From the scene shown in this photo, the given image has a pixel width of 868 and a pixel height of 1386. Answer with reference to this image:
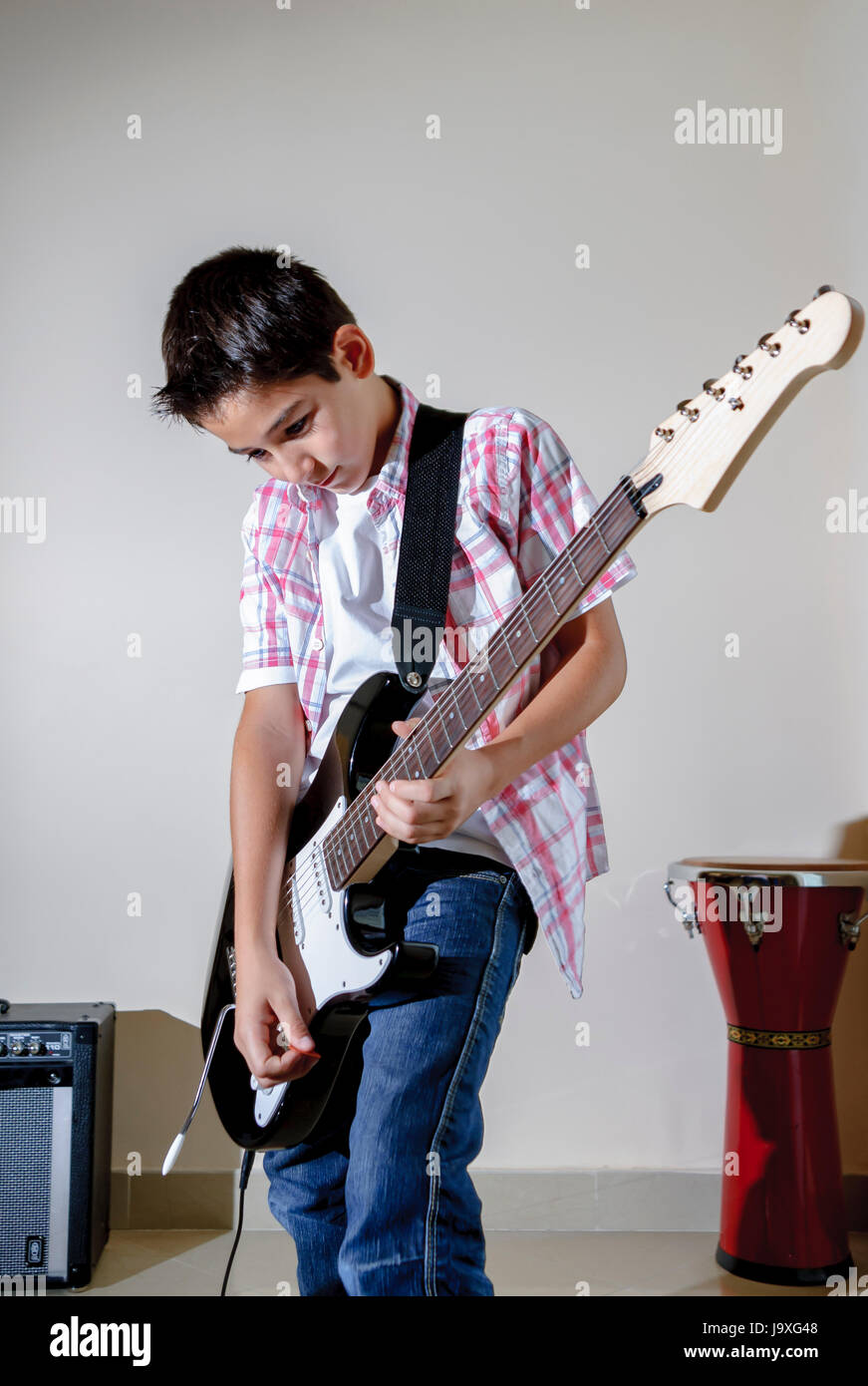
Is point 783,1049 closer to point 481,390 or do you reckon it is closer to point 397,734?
point 397,734

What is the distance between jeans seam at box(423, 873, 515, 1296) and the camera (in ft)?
3.34

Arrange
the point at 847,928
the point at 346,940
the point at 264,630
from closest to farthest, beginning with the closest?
the point at 346,940
the point at 264,630
the point at 847,928

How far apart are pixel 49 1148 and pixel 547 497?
1664 mm

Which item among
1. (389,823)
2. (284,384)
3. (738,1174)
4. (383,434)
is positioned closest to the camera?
(389,823)

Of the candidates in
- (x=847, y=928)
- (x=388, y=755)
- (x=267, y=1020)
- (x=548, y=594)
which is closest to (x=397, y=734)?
(x=388, y=755)

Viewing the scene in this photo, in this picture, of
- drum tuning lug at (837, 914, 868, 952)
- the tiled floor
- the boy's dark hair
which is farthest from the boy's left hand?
the tiled floor

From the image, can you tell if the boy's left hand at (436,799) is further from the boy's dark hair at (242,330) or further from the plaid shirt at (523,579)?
the boy's dark hair at (242,330)

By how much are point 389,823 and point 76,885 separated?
5.39 feet

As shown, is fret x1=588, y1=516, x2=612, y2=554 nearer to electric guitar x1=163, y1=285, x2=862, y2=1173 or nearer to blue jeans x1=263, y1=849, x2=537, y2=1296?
electric guitar x1=163, y1=285, x2=862, y2=1173

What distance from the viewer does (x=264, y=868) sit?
139 cm

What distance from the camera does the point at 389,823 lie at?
109 centimetres
